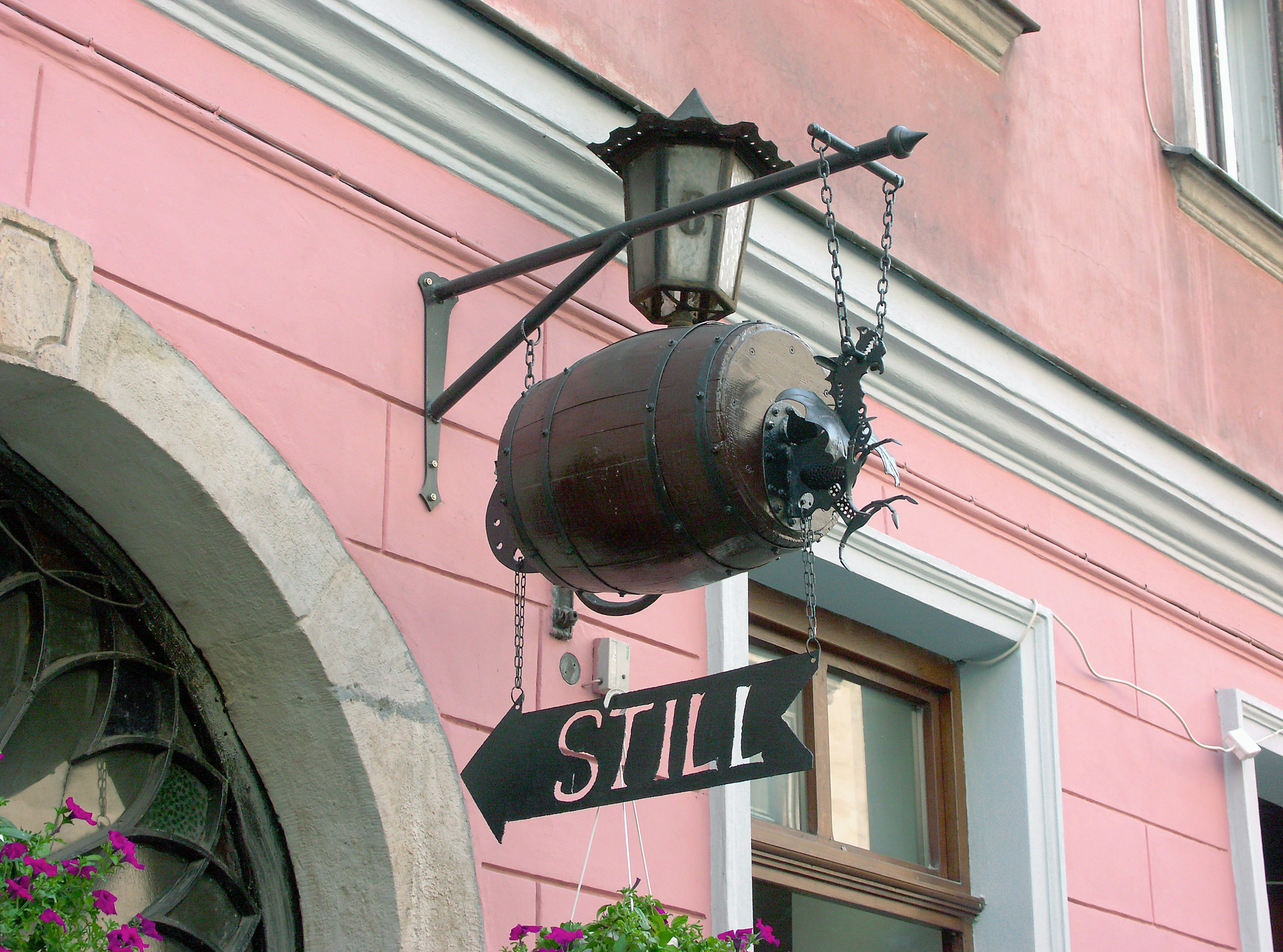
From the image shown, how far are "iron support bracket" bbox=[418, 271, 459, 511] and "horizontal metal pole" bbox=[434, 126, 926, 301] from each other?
30 mm

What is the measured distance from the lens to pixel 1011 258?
5152 mm

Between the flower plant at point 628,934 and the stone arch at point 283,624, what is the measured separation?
0.30m

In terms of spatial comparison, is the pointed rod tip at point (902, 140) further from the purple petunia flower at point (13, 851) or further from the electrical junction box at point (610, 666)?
the purple petunia flower at point (13, 851)

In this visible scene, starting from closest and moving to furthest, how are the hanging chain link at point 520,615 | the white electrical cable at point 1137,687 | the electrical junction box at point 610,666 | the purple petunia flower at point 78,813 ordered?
the purple petunia flower at point 78,813
the hanging chain link at point 520,615
the electrical junction box at point 610,666
the white electrical cable at point 1137,687

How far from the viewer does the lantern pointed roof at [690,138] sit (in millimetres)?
3180

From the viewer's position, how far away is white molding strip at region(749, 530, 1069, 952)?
4316 mm

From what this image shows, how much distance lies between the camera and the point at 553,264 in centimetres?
323

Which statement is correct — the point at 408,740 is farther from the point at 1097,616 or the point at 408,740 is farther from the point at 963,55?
the point at 963,55

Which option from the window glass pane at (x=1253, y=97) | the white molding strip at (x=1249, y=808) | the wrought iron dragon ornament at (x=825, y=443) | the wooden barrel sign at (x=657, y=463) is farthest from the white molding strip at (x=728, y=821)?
the window glass pane at (x=1253, y=97)

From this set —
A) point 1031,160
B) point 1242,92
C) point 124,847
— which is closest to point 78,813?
point 124,847

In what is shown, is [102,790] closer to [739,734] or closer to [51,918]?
[51,918]

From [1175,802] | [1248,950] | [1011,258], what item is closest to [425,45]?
[1011,258]

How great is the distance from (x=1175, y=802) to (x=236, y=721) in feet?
10.6

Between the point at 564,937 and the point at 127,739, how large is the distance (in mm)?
906
